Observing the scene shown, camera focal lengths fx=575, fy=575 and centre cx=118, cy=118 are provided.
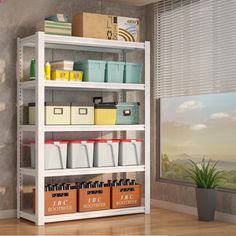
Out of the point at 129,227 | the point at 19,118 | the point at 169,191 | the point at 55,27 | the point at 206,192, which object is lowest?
the point at 129,227

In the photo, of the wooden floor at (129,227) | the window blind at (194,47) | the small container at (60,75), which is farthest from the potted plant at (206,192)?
the small container at (60,75)

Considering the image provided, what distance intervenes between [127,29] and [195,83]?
905 mm

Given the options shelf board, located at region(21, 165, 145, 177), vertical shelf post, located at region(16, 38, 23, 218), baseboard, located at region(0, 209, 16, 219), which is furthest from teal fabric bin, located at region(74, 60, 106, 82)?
baseboard, located at region(0, 209, 16, 219)

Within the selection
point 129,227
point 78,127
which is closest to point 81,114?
point 78,127

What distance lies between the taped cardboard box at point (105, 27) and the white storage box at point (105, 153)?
3.47 ft

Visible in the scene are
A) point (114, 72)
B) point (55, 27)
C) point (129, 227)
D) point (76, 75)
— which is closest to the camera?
point (129, 227)

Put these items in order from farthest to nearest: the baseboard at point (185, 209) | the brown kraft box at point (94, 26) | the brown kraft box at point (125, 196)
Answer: the brown kraft box at point (125, 196), the brown kraft box at point (94, 26), the baseboard at point (185, 209)

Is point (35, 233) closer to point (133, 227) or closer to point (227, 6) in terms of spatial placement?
point (133, 227)

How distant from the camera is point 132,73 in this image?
594cm

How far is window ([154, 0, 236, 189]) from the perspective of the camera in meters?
5.66

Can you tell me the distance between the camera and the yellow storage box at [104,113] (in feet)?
18.7

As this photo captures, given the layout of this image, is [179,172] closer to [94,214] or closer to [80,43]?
[94,214]

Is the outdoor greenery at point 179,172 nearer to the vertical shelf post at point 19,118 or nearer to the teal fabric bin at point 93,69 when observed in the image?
the teal fabric bin at point 93,69

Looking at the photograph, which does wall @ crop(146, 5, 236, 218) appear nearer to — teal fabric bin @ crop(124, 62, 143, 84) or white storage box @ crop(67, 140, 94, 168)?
teal fabric bin @ crop(124, 62, 143, 84)
